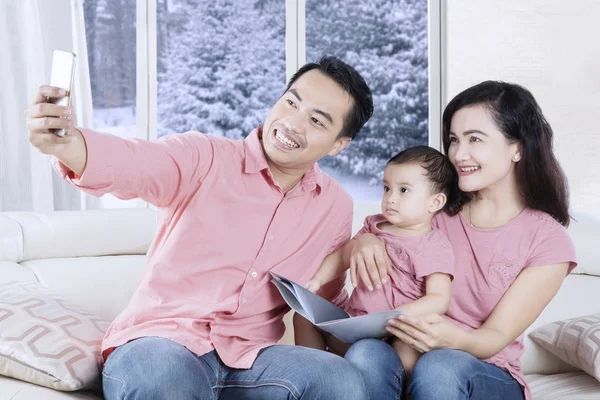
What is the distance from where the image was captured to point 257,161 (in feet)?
5.63

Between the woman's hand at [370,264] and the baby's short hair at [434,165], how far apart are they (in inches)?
7.8

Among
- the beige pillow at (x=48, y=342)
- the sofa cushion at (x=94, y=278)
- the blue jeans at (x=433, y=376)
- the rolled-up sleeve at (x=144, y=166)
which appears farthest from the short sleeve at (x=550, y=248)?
the sofa cushion at (x=94, y=278)

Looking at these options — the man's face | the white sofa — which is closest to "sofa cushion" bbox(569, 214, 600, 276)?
the white sofa

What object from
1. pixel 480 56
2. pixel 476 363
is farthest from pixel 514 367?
pixel 480 56

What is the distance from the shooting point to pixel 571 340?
198 cm

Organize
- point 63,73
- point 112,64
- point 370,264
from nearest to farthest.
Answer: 1. point 63,73
2. point 370,264
3. point 112,64

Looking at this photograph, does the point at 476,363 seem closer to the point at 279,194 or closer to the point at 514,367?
the point at 514,367

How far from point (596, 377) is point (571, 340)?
5.7 inches

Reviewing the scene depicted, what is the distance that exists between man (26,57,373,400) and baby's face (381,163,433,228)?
0.17 metres

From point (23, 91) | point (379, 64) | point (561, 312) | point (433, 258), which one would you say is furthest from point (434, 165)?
point (379, 64)

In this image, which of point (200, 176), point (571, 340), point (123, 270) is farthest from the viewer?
point (123, 270)

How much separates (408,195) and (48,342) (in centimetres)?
85

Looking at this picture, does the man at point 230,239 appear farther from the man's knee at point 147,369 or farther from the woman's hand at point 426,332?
the woman's hand at point 426,332

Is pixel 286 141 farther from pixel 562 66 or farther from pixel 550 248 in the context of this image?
pixel 562 66
